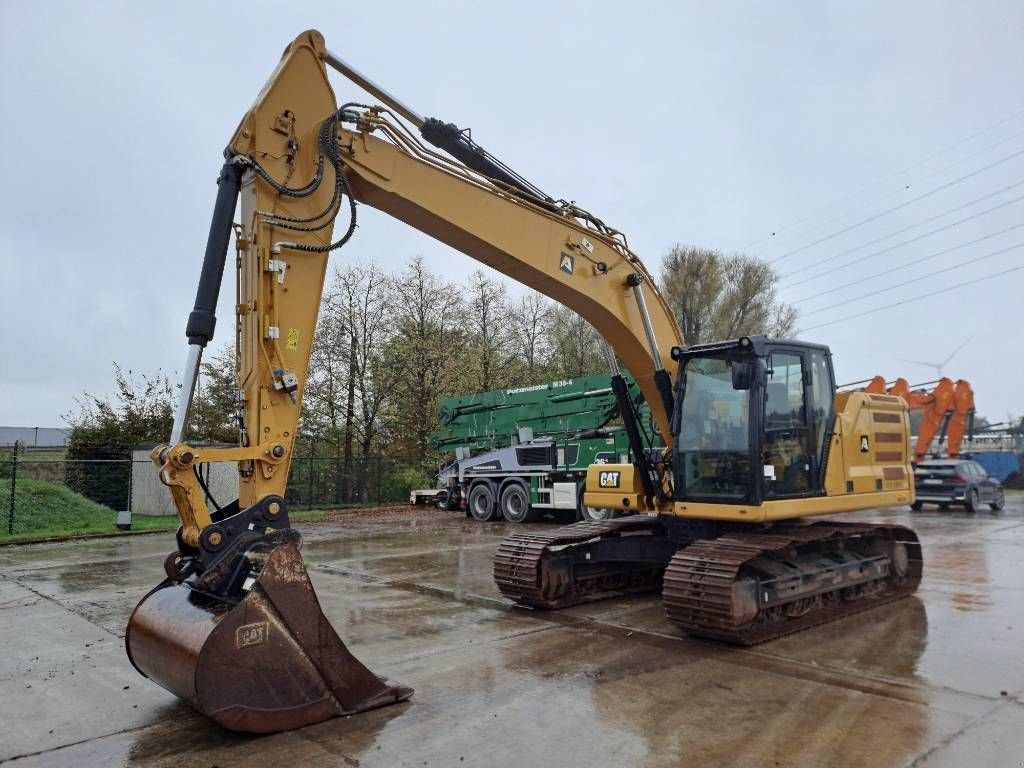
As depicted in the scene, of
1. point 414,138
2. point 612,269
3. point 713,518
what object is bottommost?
point 713,518

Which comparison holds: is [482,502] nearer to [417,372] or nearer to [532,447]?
[532,447]

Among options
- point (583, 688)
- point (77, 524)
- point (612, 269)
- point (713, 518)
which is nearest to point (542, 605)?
point (713, 518)

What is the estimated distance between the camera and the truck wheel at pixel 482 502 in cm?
1784

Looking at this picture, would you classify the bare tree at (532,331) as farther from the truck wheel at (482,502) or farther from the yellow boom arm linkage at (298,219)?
the yellow boom arm linkage at (298,219)

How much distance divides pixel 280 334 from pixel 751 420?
3.82 meters

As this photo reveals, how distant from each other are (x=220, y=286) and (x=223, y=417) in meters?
19.7

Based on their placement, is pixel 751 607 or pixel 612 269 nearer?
pixel 751 607

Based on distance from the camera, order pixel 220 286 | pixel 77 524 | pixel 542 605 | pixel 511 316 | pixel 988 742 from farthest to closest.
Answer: pixel 511 316
pixel 77 524
pixel 542 605
pixel 220 286
pixel 988 742

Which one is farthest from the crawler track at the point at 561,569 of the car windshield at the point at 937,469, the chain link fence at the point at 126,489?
the car windshield at the point at 937,469

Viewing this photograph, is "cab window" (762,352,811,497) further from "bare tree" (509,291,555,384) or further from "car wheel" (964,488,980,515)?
"bare tree" (509,291,555,384)

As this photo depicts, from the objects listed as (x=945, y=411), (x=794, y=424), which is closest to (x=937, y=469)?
(x=945, y=411)

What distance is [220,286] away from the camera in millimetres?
4703

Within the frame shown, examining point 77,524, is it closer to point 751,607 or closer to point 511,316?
point 751,607

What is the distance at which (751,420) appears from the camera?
629 centimetres
